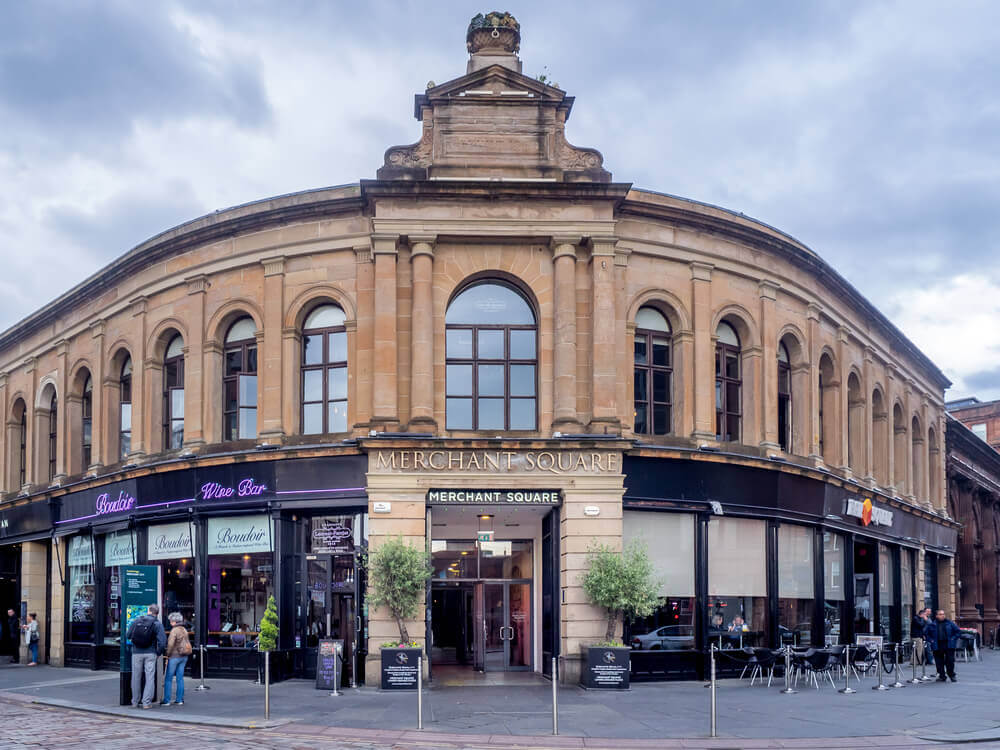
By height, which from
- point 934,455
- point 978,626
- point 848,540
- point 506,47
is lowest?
point 978,626

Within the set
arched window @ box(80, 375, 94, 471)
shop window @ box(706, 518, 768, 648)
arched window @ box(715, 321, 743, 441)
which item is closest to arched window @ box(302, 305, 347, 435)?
arched window @ box(715, 321, 743, 441)

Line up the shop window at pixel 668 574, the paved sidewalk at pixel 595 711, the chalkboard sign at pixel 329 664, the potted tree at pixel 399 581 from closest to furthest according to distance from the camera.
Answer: the paved sidewalk at pixel 595 711 → the chalkboard sign at pixel 329 664 → the potted tree at pixel 399 581 → the shop window at pixel 668 574

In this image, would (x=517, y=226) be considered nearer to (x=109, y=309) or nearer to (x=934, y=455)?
(x=109, y=309)

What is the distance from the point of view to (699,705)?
21141 millimetres

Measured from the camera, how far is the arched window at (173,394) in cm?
3000

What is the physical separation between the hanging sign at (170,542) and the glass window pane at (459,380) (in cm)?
805

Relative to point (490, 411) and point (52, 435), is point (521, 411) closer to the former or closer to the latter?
point (490, 411)

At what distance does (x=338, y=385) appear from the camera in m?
27.1

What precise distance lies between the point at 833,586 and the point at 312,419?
15.7m

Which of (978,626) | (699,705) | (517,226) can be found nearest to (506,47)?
(517,226)

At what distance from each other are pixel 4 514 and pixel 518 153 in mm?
23761

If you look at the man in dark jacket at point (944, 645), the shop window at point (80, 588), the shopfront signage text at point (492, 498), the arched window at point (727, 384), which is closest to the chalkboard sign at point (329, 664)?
the shopfront signage text at point (492, 498)

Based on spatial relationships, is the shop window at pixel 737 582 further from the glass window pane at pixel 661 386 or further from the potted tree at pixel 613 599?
the glass window pane at pixel 661 386

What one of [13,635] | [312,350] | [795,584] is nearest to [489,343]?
[312,350]
